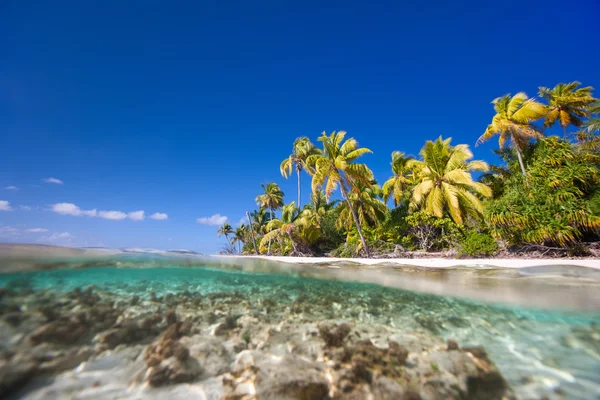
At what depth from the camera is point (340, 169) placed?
1503cm

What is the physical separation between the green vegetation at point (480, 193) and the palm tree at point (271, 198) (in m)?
10.5

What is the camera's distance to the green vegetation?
9.23 metres

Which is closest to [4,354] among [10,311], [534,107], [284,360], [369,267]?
[10,311]

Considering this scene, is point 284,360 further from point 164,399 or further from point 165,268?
point 165,268

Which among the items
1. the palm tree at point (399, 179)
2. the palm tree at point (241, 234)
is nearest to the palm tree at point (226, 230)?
the palm tree at point (241, 234)

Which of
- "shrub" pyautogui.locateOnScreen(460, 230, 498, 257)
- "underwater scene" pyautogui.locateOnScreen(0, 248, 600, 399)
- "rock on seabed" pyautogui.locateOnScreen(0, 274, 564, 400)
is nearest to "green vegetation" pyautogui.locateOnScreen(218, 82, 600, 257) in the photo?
"shrub" pyautogui.locateOnScreen(460, 230, 498, 257)

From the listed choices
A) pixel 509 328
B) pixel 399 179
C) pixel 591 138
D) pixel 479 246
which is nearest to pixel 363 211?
pixel 399 179

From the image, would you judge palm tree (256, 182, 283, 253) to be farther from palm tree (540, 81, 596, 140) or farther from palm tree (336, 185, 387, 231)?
palm tree (540, 81, 596, 140)

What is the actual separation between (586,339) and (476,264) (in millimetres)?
5355

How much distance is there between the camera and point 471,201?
14.0 meters

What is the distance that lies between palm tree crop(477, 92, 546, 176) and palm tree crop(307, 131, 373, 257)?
799 cm

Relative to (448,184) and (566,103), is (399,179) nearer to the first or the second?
(448,184)

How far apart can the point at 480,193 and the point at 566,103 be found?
34.3 ft

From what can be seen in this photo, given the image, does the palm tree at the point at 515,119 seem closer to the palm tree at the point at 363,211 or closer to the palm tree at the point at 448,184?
the palm tree at the point at 448,184
